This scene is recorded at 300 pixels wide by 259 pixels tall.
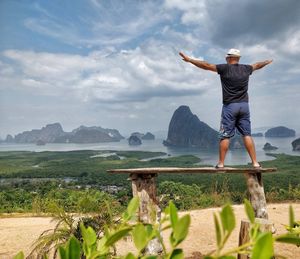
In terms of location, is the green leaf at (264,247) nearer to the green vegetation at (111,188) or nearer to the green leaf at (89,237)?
the green leaf at (89,237)

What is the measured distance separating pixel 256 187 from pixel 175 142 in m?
159

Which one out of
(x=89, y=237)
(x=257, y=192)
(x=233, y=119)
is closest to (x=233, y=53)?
(x=233, y=119)

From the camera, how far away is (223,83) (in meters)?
4.18

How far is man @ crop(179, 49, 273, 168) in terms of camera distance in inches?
163

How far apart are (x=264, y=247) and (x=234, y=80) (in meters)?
3.86

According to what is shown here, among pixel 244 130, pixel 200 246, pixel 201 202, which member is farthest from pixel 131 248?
pixel 201 202

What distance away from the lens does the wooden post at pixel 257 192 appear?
4.52m

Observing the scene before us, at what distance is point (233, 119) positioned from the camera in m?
4.19

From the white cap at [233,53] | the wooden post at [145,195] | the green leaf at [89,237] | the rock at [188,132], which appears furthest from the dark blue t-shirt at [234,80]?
the rock at [188,132]

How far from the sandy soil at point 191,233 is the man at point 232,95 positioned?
2.19 m

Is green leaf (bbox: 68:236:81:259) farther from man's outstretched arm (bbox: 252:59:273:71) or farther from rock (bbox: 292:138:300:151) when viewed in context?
rock (bbox: 292:138:300:151)

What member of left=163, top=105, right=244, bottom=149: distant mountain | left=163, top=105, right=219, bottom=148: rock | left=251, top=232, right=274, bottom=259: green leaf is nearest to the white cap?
Result: left=251, top=232, right=274, bottom=259: green leaf

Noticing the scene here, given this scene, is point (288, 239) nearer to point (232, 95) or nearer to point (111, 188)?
point (232, 95)

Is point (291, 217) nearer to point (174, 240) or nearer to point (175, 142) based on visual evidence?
point (174, 240)
